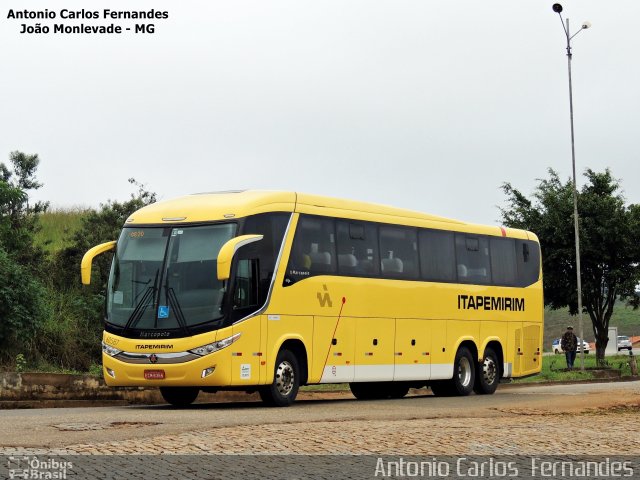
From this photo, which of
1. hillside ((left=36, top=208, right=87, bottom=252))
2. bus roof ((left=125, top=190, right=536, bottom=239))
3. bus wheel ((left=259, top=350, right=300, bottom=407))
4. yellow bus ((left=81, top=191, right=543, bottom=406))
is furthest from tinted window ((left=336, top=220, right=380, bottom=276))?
hillside ((left=36, top=208, right=87, bottom=252))

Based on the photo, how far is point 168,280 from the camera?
20734mm

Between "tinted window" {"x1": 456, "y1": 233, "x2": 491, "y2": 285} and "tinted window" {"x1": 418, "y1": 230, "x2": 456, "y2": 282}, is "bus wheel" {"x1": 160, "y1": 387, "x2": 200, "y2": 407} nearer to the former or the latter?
"tinted window" {"x1": 418, "y1": 230, "x2": 456, "y2": 282}

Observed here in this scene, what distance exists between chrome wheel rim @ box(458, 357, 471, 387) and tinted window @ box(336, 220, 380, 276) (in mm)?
4408

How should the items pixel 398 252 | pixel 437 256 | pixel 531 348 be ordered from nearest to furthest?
pixel 398 252
pixel 437 256
pixel 531 348

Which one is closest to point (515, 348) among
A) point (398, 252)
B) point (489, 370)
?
point (489, 370)

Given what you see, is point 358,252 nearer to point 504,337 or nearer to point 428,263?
point 428,263

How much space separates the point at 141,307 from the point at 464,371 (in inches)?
378

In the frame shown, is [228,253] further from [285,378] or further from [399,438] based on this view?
[399,438]

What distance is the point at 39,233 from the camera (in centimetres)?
4334

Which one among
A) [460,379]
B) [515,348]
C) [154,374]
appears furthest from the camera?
[515,348]

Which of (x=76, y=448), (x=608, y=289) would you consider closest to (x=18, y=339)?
(x=76, y=448)

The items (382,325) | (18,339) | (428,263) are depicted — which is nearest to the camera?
(382,325)

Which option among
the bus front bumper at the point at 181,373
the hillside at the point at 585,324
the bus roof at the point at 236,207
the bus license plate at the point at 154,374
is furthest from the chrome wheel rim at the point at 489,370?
the hillside at the point at 585,324

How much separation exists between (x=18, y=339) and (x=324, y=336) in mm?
9626
